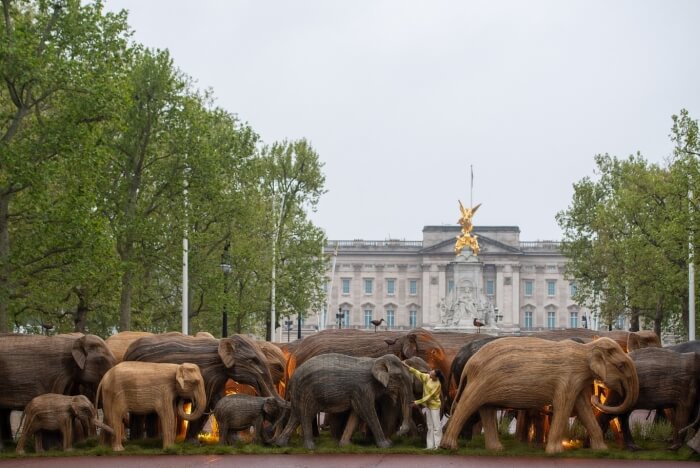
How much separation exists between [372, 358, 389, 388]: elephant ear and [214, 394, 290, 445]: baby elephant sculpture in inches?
66.9

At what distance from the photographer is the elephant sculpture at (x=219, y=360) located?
20172 mm

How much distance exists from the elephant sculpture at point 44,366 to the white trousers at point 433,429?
5.92 m

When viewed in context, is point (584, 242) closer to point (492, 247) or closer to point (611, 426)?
point (611, 426)

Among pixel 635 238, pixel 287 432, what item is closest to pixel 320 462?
pixel 287 432

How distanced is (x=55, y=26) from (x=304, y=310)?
32.7 meters

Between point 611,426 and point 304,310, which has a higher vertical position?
point 304,310

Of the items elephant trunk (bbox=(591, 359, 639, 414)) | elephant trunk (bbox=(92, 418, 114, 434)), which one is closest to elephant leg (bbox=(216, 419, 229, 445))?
elephant trunk (bbox=(92, 418, 114, 434))

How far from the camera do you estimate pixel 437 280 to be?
13712cm

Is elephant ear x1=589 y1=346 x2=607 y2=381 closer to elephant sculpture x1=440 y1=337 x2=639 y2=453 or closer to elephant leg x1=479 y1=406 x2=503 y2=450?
elephant sculpture x1=440 y1=337 x2=639 y2=453

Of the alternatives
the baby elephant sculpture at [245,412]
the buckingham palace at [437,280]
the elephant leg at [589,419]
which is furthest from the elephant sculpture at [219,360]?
the buckingham palace at [437,280]

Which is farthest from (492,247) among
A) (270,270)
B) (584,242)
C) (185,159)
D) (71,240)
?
(71,240)

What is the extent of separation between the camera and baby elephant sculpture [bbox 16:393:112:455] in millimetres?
18641

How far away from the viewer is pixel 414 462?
17469 mm

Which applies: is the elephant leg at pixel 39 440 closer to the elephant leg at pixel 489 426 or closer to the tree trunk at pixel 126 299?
the elephant leg at pixel 489 426
